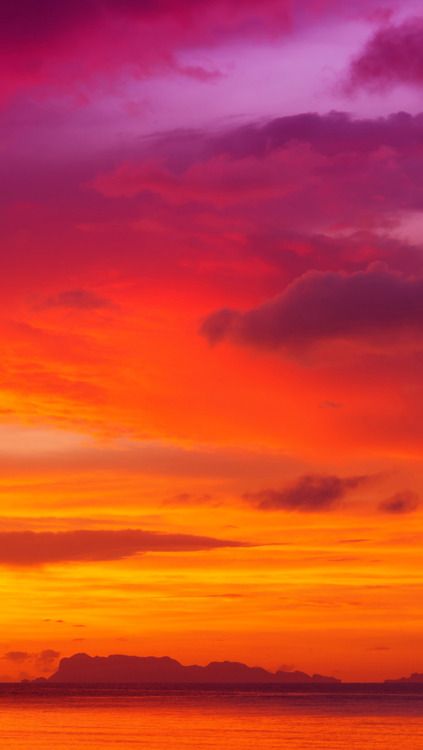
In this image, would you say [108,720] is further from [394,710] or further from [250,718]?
[394,710]

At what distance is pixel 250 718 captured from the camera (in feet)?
376

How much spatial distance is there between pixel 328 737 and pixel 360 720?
26.2m

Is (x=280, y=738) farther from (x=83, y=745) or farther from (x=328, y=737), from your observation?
(x=83, y=745)

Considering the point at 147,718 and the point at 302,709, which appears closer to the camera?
the point at 147,718

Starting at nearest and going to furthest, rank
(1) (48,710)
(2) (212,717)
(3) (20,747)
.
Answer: (3) (20,747)
(2) (212,717)
(1) (48,710)

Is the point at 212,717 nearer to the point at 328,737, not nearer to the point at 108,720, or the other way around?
the point at 108,720

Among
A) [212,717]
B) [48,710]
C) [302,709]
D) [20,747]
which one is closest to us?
[20,747]

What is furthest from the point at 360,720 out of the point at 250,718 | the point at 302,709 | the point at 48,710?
the point at 48,710

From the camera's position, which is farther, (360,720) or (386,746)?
(360,720)

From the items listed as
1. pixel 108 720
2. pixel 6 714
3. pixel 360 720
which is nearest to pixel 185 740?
pixel 108 720

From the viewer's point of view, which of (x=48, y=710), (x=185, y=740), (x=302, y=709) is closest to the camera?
(x=185, y=740)

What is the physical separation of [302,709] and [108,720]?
40003mm

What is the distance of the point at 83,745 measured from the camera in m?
78.8

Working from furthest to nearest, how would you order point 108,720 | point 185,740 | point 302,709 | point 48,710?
point 302,709
point 48,710
point 108,720
point 185,740
